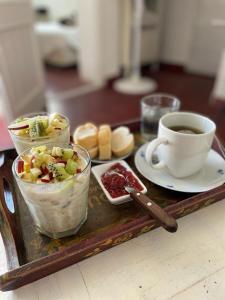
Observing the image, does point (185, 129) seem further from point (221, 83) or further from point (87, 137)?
point (221, 83)

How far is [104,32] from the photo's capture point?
106 inches

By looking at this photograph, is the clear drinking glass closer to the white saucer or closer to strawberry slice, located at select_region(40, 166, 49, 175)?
the white saucer

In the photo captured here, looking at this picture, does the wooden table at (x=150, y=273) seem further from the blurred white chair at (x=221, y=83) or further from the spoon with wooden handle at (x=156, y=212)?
the blurred white chair at (x=221, y=83)

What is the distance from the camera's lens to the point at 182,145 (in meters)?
0.55

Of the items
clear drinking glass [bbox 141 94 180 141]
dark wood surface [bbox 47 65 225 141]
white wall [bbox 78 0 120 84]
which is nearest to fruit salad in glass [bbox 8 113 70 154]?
clear drinking glass [bbox 141 94 180 141]

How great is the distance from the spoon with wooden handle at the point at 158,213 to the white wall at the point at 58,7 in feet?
14.8

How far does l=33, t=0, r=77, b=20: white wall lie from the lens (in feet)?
14.0

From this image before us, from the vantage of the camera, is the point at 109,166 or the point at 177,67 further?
the point at 177,67

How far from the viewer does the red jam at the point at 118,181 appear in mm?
566

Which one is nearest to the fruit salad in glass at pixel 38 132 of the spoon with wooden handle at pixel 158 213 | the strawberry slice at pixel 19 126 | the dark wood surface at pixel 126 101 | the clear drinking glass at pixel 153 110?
the strawberry slice at pixel 19 126

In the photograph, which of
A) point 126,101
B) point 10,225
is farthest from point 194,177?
point 126,101

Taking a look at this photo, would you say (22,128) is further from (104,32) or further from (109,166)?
(104,32)

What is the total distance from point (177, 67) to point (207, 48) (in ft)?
1.52

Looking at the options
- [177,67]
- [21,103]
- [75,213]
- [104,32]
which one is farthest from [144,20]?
[75,213]
